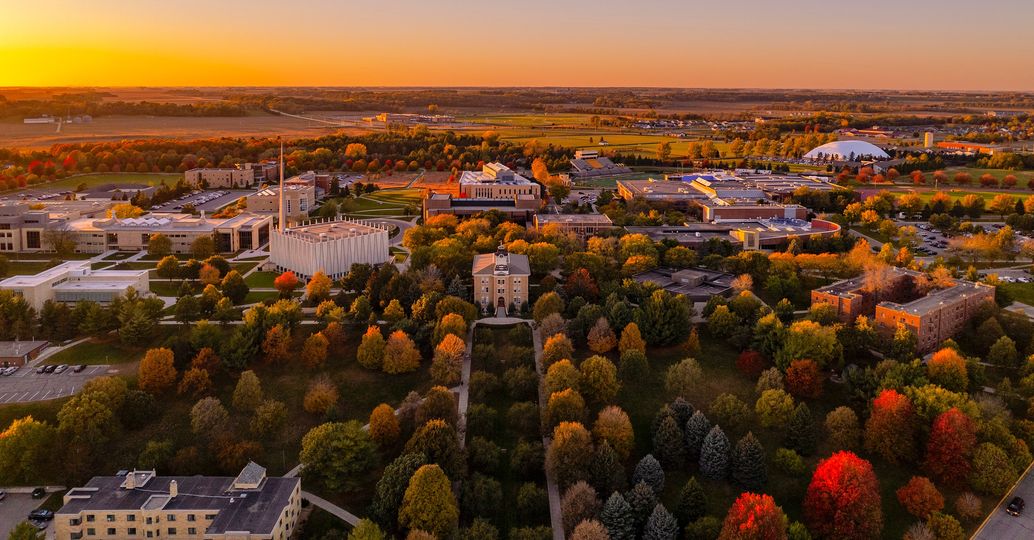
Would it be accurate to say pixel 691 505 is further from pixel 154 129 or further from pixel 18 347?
pixel 154 129

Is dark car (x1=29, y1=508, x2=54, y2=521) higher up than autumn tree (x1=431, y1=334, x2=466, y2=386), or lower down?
lower down

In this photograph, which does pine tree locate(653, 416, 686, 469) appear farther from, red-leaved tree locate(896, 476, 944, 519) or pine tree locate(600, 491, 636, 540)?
red-leaved tree locate(896, 476, 944, 519)

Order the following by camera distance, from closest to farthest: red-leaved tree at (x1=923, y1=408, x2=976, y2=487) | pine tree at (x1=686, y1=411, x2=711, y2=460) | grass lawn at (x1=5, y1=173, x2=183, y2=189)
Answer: red-leaved tree at (x1=923, y1=408, x2=976, y2=487) → pine tree at (x1=686, y1=411, x2=711, y2=460) → grass lawn at (x1=5, y1=173, x2=183, y2=189)

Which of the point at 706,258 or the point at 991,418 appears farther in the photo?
the point at 706,258

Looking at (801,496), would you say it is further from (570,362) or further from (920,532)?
(570,362)

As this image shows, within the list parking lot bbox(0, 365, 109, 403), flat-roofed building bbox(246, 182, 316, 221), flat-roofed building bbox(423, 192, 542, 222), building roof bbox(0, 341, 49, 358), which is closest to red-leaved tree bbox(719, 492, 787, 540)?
parking lot bbox(0, 365, 109, 403)

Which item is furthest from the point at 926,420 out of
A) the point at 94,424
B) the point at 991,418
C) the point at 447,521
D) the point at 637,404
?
the point at 94,424
